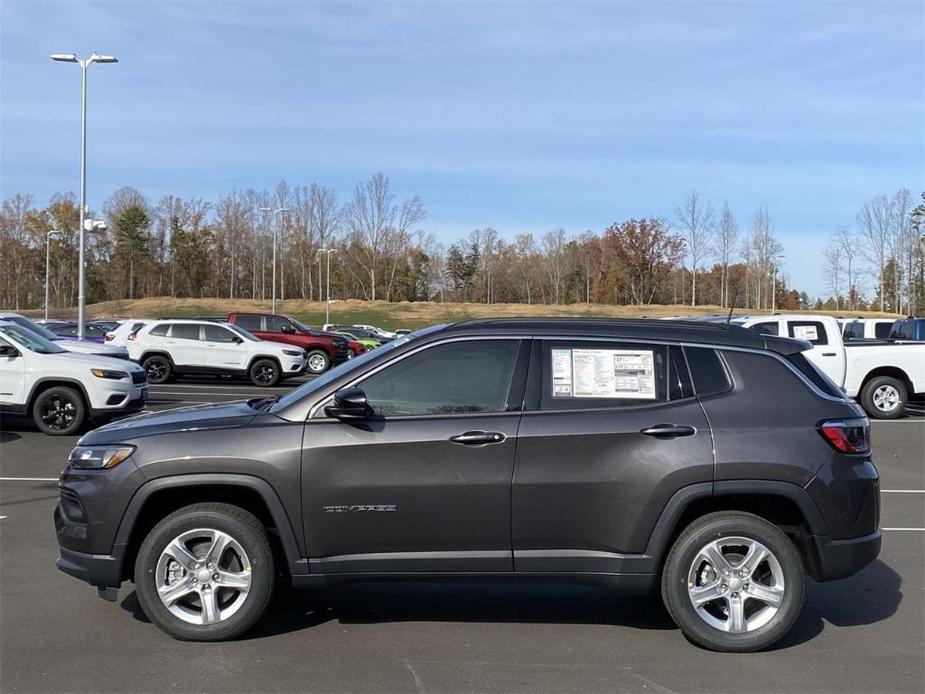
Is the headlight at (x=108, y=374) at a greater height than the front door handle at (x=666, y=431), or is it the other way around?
the front door handle at (x=666, y=431)

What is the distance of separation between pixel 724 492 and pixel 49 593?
4393mm

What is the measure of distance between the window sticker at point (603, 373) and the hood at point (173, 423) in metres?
1.80

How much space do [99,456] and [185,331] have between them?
1949 cm

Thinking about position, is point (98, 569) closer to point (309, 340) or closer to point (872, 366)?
point (872, 366)

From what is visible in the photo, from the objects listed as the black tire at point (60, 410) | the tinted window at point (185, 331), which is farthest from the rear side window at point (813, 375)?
the tinted window at point (185, 331)

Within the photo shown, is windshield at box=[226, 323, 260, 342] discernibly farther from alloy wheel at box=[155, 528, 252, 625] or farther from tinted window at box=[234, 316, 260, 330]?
alloy wheel at box=[155, 528, 252, 625]

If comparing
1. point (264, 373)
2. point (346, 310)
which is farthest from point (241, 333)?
point (346, 310)

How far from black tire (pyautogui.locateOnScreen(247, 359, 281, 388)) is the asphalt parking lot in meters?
17.0

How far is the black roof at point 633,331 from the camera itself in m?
5.29

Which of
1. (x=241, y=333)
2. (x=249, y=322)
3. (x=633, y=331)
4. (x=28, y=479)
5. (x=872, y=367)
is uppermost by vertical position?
(x=249, y=322)

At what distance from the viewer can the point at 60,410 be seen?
44.4 ft

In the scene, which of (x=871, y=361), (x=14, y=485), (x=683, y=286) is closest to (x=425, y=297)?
(x=683, y=286)

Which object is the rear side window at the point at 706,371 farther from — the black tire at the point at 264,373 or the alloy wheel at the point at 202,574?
the black tire at the point at 264,373

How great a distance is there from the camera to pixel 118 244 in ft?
308
